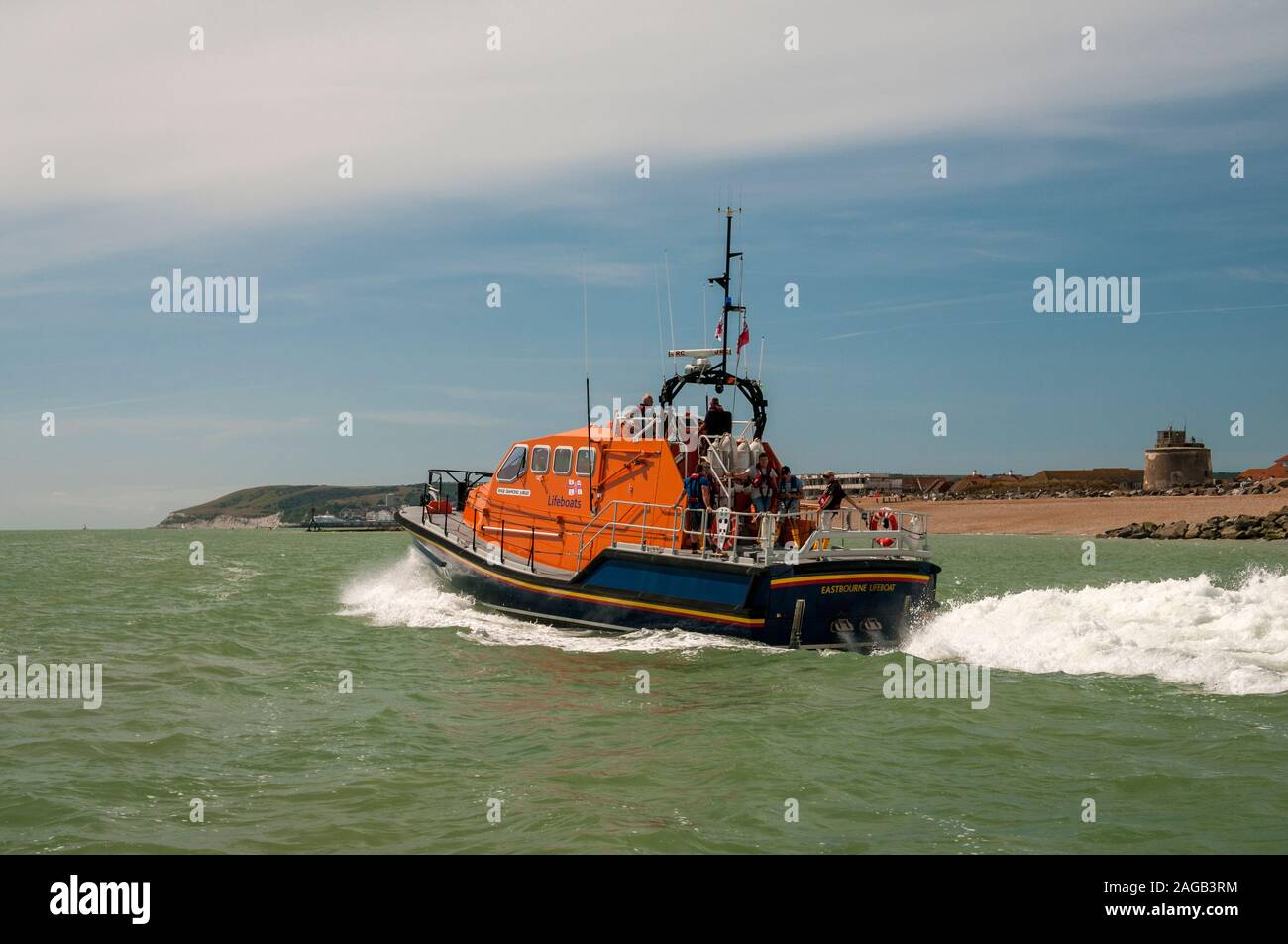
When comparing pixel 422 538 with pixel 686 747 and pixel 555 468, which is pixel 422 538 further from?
pixel 686 747

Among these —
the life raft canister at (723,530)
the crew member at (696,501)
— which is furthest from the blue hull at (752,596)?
the crew member at (696,501)

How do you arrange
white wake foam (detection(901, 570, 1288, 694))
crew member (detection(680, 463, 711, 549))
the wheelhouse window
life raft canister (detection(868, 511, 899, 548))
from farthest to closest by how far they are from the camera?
the wheelhouse window → life raft canister (detection(868, 511, 899, 548)) → crew member (detection(680, 463, 711, 549)) → white wake foam (detection(901, 570, 1288, 694))

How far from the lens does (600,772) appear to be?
28.2ft

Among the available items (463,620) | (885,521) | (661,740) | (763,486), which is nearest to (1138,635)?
(885,521)

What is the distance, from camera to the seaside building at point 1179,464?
298 ft

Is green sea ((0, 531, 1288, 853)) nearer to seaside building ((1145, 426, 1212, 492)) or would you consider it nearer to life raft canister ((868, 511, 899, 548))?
life raft canister ((868, 511, 899, 548))

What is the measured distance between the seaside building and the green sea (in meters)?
82.9

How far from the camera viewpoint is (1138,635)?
46.5ft

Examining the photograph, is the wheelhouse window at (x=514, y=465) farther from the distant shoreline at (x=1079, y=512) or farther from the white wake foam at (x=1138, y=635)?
the distant shoreline at (x=1079, y=512)

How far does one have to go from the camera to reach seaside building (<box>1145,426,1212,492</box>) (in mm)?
90938

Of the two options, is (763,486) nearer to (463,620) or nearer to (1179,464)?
(463,620)

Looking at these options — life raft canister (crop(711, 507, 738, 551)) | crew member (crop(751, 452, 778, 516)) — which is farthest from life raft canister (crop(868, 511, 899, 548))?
life raft canister (crop(711, 507, 738, 551))

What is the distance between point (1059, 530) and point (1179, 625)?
60.6m
